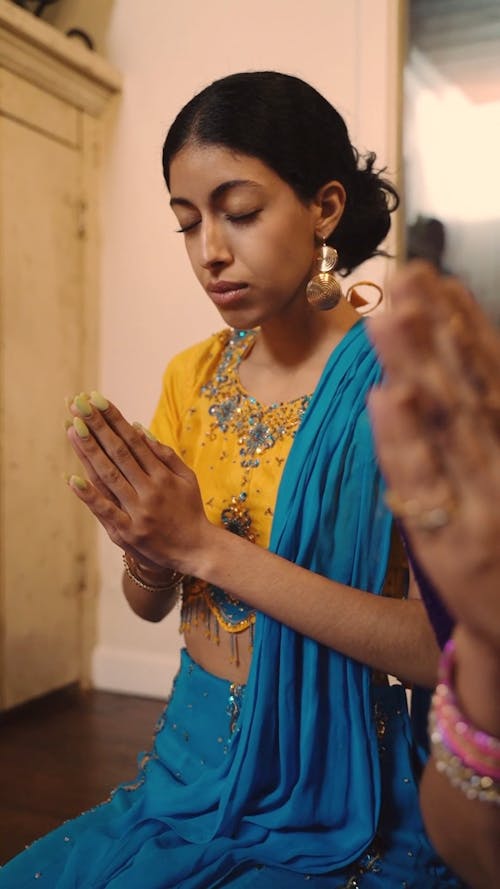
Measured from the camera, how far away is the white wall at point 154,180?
7.10 ft

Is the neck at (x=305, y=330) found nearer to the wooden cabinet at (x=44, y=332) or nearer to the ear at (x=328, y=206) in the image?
the ear at (x=328, y=206)

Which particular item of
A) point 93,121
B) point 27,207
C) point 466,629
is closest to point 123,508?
point 466,629

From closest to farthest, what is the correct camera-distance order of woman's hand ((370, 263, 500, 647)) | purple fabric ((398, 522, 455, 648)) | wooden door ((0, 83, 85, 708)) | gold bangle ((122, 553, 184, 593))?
woman's hand ((370, 263, 500, 647))
purple fabric ((398, 522, 455, 648))
gold bangle ((122, 553, 184, 593))
wooden door ((0, 83, 85, 708))

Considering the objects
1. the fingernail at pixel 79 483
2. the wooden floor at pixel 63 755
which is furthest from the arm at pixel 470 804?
the wooden floor at pixel 63 755

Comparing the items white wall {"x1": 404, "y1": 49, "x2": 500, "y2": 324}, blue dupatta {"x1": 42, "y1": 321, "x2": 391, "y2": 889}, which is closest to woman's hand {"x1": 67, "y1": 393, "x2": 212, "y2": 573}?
blue dupatta {"x1": 42, "y1": 321, "x2": 391, "y2": 889}

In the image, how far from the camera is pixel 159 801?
90cm

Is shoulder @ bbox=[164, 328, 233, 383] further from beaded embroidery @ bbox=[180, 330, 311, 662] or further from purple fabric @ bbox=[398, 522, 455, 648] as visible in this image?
purple fabric @ bbox=[398, 522, 455, 648]

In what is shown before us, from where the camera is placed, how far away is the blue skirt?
0.77m

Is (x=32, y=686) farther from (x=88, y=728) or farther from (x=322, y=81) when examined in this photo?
(x=322, y=81)

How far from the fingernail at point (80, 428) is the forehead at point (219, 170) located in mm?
315

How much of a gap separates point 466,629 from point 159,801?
609mm

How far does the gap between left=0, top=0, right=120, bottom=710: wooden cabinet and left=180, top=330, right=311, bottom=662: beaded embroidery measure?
52.8 inches

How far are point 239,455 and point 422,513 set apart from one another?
26.1 inches

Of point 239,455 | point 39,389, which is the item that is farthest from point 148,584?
point 39,389
